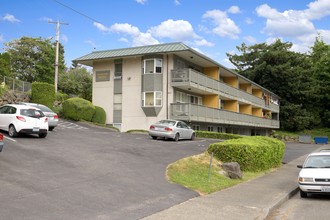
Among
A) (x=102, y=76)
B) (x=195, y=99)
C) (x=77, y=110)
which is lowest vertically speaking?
(x=77, y=110)

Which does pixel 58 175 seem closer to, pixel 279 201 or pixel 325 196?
pixel 279 201

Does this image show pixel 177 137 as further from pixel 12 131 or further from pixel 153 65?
pixel 12 131

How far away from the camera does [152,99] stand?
3272cm

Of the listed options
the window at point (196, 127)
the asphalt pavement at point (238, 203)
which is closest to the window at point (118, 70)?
the window at point (196, 127)

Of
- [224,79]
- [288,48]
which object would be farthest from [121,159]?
[288,48]

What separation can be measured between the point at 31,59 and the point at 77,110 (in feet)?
97.8

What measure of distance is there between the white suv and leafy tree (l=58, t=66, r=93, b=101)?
3601 centimetres

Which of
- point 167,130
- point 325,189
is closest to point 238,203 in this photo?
point 325,189

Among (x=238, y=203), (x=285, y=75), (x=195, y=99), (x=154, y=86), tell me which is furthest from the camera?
(x=285, y=75)

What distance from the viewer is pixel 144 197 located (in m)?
9.80

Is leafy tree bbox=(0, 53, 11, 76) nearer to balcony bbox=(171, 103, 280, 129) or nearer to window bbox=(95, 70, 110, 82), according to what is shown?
window bbox=(95, 70, 110, 82)

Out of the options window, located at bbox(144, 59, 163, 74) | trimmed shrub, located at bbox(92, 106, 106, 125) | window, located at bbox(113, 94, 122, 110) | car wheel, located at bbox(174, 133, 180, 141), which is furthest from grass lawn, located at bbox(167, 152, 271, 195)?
trimmed shrub, located at bbox(92, 106, 106, 125)

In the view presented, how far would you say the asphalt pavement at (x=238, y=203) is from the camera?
8461 mm

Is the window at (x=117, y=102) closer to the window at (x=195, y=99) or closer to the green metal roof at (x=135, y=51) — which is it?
the green metal roof at (x=135, y=51)
